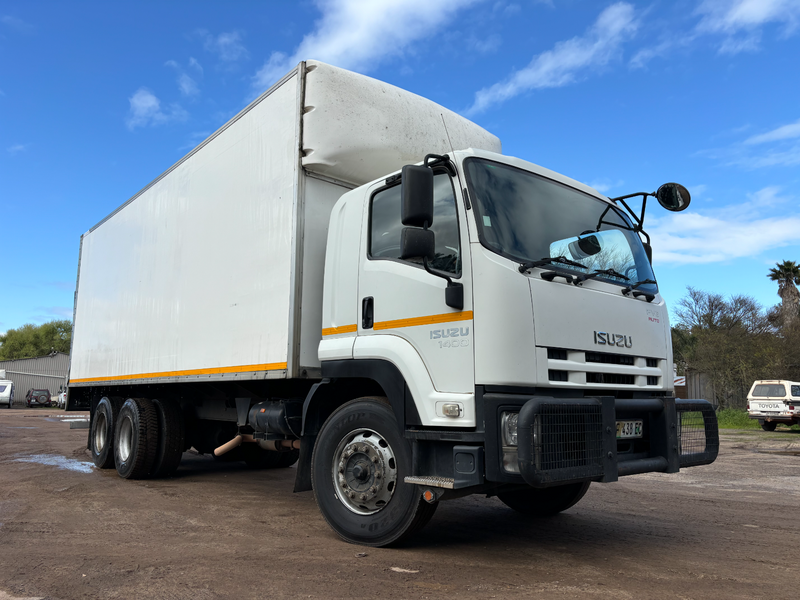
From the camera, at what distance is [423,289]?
4441 millimetres

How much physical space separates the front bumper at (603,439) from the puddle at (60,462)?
7986mm

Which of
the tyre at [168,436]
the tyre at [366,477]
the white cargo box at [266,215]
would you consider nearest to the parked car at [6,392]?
the tyre at [168,436]

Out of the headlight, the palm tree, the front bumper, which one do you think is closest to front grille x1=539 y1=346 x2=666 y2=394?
the front bumper

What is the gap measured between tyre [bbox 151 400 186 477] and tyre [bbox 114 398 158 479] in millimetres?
58

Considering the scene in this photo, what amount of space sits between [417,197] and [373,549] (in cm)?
251

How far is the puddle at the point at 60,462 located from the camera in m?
9.71

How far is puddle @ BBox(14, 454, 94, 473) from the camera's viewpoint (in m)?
9.71

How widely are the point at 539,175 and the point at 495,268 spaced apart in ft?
4.15

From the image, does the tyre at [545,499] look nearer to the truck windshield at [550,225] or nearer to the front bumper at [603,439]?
the front bumper at [603,439]

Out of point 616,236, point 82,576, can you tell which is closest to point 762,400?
point 616,236

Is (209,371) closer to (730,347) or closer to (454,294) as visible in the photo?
(454,294)

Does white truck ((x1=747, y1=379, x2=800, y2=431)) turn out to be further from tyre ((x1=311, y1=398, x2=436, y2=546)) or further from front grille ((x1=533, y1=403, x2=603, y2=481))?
tyre ((x1=311, y1=398, x2=436, y2=546))

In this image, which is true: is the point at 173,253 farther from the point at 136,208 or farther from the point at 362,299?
the point at 362,299

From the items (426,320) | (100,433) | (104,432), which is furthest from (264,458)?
(426,320)
